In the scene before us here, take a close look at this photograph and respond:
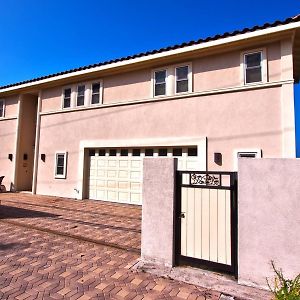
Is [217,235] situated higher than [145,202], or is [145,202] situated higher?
[145,202]

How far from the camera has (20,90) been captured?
15.8m

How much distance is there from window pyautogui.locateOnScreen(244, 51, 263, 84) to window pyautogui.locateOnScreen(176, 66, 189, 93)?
7.74 feet

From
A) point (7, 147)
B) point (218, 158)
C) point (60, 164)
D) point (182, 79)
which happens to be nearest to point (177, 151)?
point (218, 158)

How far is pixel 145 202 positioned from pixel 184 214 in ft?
2.55

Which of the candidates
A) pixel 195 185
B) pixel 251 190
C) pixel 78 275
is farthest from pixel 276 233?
pixel 78 275

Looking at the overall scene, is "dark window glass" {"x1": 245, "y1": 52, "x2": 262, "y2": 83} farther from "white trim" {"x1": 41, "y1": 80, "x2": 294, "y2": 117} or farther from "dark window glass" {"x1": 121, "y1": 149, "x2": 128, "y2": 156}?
"dark window glass" {"x1": 121, "y1": 149, "x2": 128, "y2": 156}

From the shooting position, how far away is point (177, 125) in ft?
35.2

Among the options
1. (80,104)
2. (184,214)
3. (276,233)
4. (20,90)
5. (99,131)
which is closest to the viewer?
(276,233)

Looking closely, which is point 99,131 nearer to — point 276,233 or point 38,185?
point 38,185

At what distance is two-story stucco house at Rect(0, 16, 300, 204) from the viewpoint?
29.6ft

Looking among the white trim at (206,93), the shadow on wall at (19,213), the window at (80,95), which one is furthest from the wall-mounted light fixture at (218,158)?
the window at (80,95)

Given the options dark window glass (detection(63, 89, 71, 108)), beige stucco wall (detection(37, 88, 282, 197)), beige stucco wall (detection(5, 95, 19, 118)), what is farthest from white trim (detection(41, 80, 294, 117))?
beige stucco wall (detection(5, 95, 19, 118))

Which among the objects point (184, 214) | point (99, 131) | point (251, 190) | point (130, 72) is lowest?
point (184, 214)

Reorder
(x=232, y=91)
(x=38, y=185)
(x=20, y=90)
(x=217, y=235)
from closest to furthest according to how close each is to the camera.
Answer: (x=217, y=235) < (x=232, y=91) < (x=38, y=185) < (x=20, y=90)
